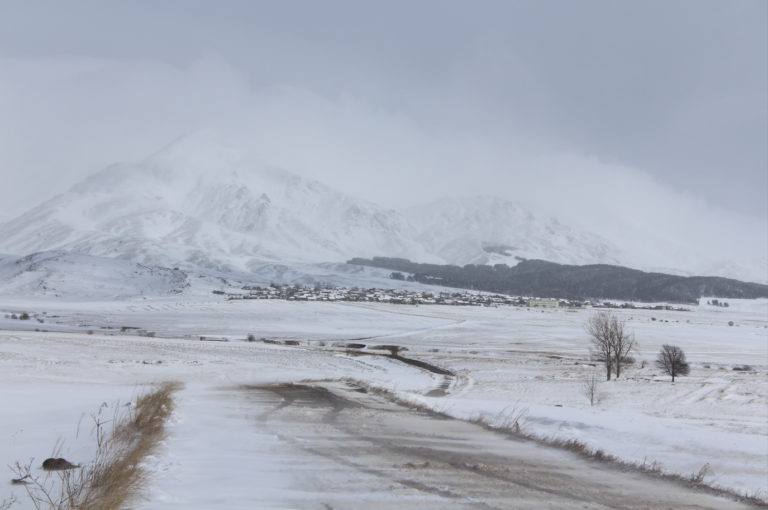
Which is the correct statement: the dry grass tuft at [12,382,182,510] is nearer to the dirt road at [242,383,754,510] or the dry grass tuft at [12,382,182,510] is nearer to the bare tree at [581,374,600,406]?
the dirt road at [242,383,754,510]

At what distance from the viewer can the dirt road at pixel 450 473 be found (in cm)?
714

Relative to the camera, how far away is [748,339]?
9131 centimetres

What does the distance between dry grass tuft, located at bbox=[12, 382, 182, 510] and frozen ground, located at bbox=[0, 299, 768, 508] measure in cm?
35

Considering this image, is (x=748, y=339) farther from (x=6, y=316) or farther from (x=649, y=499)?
(x=6, y=316)

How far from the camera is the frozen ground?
25.2 ft

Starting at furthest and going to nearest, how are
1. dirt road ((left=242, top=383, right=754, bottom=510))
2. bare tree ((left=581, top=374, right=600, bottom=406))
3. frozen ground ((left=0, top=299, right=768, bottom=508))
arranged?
bare tree ((left=581, top=374, right=600, bottom=406))
frozen ground ((left=0, top=299, right=768, bottom=508))
dirt road ((left=242, top=383, right=754, bottom=510))

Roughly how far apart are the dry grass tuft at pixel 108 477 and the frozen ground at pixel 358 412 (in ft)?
1.14

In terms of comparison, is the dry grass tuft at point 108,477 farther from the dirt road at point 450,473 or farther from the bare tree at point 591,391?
the bare tree at point 591,391

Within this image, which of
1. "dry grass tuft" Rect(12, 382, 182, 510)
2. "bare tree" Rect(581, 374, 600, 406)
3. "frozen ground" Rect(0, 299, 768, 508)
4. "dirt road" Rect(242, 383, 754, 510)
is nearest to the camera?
"dry grass tuft" Rect(12, 382, 182, 510)

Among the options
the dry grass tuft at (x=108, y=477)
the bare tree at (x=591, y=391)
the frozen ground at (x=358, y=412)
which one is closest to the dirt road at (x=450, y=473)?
the frozen ground at (x=358, y=412)

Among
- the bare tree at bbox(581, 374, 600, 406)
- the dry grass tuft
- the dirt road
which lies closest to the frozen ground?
the dirt road

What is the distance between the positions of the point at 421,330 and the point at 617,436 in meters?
83.9

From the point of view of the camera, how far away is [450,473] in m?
8.53

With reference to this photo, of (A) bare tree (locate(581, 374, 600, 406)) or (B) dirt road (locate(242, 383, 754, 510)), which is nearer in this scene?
(B) dirt road (locate(242, 383, 754, 510))
